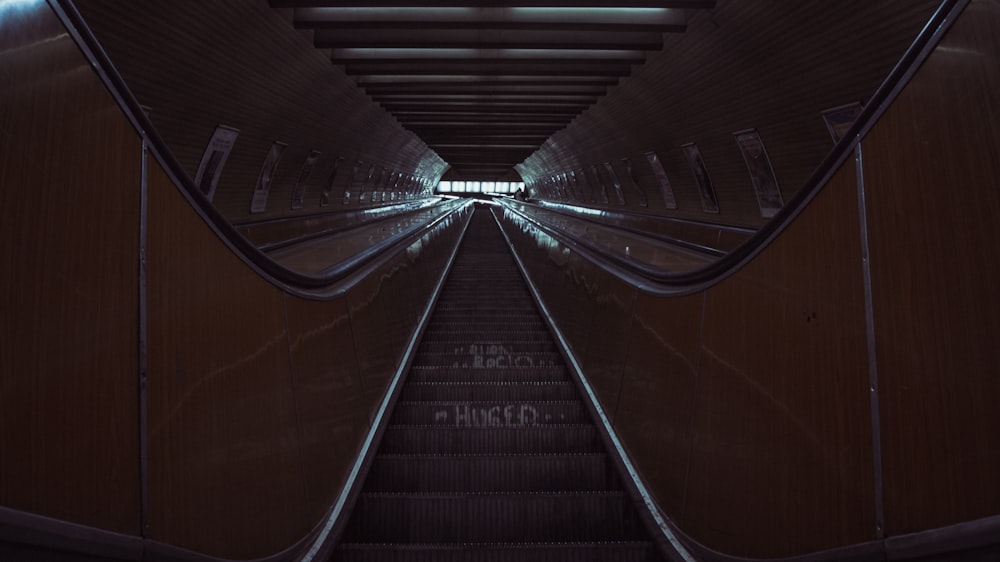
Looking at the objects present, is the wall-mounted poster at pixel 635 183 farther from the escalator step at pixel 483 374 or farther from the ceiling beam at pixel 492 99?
the escalator step at pixel 483 374

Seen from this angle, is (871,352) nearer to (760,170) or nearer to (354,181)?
(760,170)

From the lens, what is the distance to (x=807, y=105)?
8000 millimetres

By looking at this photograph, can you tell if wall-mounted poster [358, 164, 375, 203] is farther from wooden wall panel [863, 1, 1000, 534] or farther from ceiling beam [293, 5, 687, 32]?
wooden wall panel [863, 1, 1000, 534]

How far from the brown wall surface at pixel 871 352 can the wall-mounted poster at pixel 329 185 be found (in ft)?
52.6

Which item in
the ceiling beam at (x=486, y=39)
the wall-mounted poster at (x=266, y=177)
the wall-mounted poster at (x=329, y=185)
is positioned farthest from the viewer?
the wall-mounted poster at (x=329, y=185)

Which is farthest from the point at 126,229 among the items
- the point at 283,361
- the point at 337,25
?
the point at 337,25

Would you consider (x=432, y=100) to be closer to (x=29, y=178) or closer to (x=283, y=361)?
(x=283, y=361)

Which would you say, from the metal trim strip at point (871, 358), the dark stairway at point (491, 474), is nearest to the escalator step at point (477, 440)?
the dark stairway at point (491, 474)

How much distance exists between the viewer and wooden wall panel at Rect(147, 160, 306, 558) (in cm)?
192

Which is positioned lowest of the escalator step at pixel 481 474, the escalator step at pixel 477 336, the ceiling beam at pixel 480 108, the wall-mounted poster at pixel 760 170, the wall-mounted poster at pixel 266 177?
the escalator step at pixel 481 474

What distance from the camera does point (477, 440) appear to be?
175 inches

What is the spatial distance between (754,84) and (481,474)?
6.76 metres

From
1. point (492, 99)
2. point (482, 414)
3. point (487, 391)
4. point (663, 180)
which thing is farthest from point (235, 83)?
point (663, 180)

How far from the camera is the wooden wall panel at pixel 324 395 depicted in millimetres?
3102
